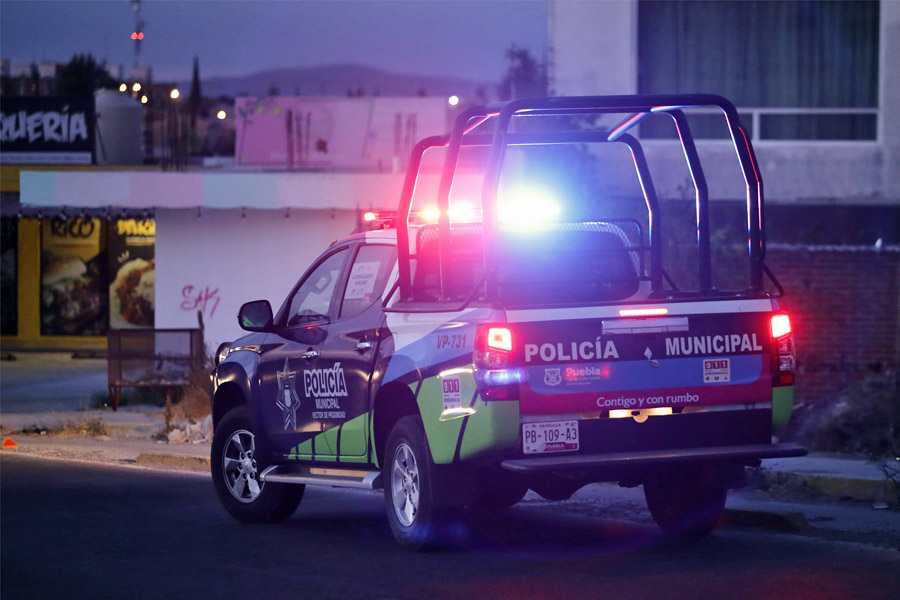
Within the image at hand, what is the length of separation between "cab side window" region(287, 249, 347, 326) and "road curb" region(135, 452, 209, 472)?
397cm

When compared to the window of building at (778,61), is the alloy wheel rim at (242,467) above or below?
below

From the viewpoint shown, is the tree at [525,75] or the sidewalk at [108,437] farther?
the tree at [525,75]

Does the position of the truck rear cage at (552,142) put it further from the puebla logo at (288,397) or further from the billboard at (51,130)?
the billboard at (51,130)

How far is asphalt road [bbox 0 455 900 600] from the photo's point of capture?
6.90 meters

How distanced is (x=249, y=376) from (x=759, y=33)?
12.1 m

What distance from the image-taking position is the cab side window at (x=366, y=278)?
877 cm

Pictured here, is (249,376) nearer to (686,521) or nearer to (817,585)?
(686,521)

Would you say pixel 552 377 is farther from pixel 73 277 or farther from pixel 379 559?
pixel 73 277

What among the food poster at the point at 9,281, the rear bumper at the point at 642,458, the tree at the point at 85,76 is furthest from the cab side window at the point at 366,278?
the tree at the point at 85,76

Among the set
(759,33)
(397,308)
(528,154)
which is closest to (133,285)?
(528,154)

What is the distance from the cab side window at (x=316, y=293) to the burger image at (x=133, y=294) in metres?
20.0

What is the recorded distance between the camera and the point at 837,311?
1706 cm

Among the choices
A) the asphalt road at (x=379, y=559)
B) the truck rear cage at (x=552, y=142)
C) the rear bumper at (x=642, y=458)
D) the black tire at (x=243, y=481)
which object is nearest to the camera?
the asphalt road at (x=379, y=559)

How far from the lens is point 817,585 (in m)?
6.86
